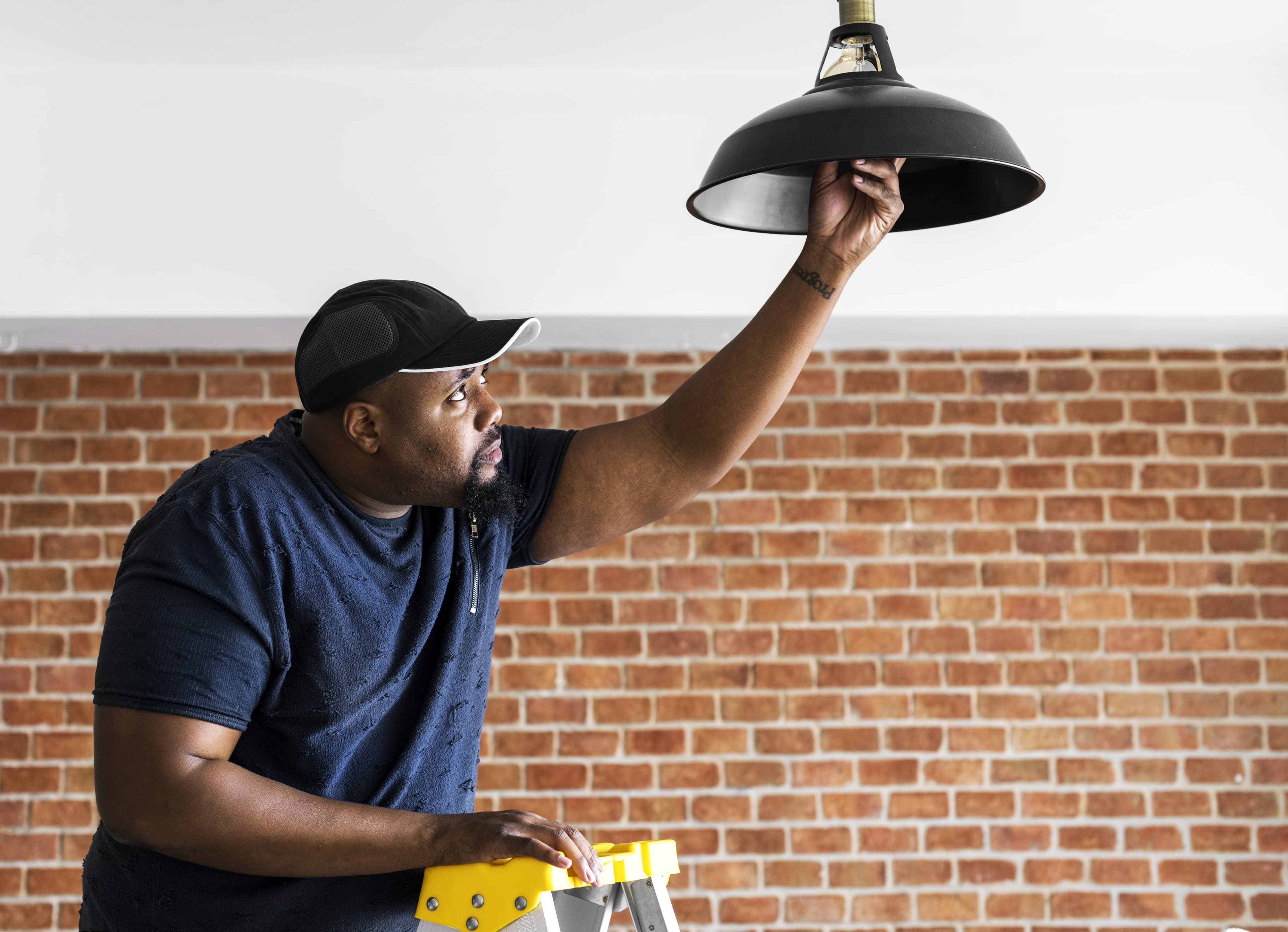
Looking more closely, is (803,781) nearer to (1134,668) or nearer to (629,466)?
(1134,668)

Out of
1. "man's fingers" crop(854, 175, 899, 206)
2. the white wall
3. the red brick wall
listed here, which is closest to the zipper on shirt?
"man's fingers" crop(854, 175, 899, 206)

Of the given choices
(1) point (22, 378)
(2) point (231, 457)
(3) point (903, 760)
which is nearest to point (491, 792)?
(3) point (903, 760)

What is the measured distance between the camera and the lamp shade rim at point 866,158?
0.81 metres

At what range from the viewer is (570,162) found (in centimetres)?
240

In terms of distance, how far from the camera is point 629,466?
134cm

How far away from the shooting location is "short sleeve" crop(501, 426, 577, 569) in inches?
52.9

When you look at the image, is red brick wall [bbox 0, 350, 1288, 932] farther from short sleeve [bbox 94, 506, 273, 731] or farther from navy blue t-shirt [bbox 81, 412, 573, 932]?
short sleeve [bbox 94, 506, 273, 731]

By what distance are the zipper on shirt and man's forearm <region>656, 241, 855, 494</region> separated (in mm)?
261

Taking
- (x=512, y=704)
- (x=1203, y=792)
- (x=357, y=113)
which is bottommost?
(x=1203, y=792)

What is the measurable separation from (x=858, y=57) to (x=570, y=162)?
1.51 meters

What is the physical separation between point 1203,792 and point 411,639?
2.41 metres

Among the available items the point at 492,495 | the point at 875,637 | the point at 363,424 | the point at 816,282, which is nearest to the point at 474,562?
the point at 492,495

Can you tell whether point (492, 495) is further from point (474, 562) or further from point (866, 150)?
point (866, 150)

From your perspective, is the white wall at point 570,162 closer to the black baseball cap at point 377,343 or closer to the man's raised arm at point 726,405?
the man's raised arm at point 726,405
